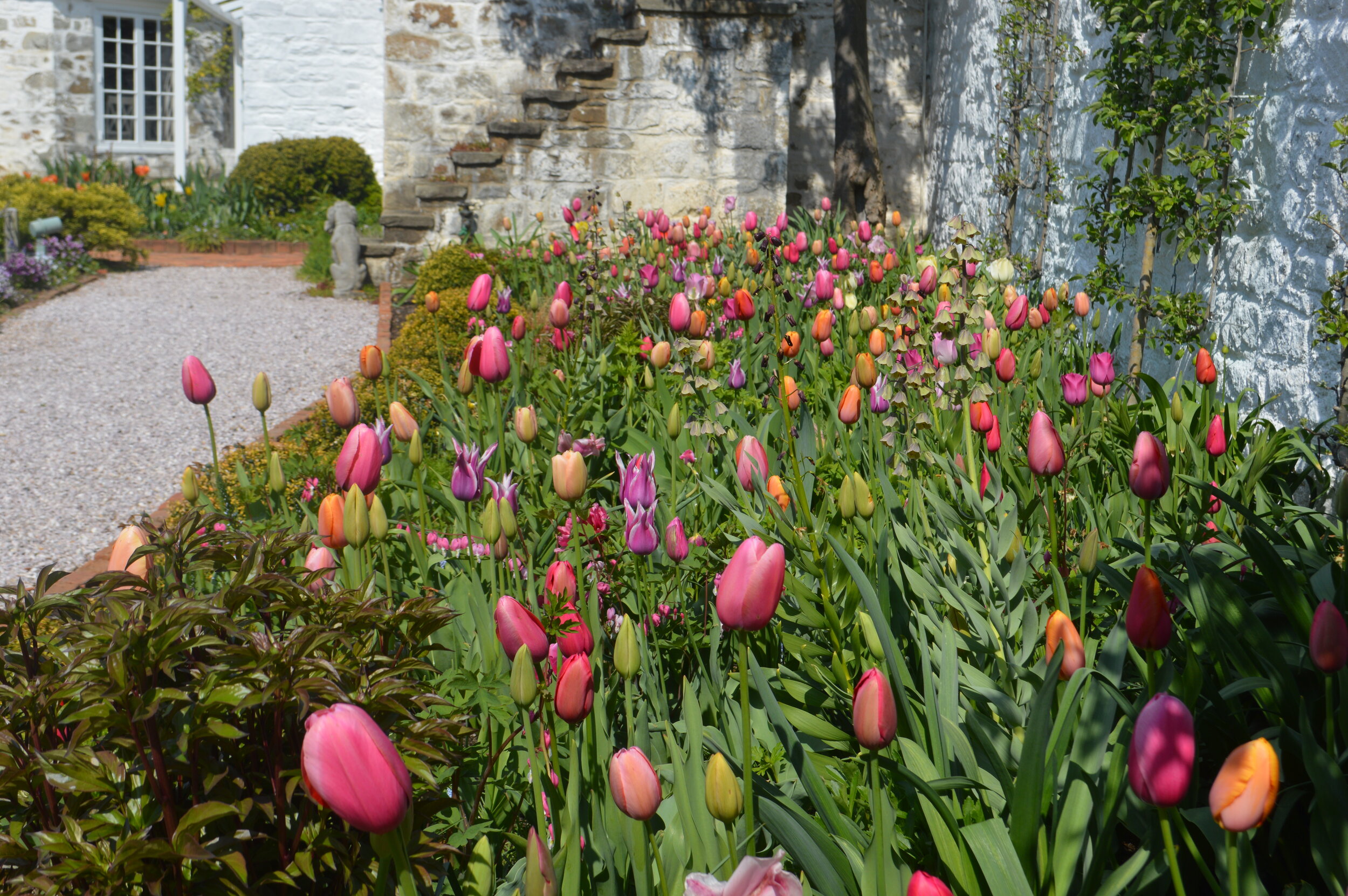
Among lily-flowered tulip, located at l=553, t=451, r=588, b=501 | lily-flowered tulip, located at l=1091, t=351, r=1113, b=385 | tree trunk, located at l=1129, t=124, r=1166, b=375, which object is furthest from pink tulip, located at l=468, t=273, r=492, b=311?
tree trunk, located at l=1129, t=124, r=1166, b=375

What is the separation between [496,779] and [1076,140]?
16.6 ft

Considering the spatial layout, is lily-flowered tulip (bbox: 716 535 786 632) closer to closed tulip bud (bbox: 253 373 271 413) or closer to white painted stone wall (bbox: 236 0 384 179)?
closed tulip bud (bbox: 253 373 271 413)

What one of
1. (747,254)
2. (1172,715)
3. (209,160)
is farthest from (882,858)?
(209,160)

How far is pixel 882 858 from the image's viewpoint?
3.87 feet

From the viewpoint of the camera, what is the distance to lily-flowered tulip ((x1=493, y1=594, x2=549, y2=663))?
4.14 feet

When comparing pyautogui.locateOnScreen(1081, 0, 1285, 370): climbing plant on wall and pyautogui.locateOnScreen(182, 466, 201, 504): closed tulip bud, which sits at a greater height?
pyautogui.locateOnScreen(1081, 0, 1285, 370): climbing plant on wall

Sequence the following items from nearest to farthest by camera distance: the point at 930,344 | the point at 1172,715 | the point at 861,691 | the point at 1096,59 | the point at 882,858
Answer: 1. the point at 1172,715
2. the point at 861,691
3. the point at 882,858
4. the point at 930,344
5. the point at 1096,59

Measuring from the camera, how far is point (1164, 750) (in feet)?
3.17

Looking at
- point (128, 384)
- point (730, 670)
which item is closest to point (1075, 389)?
point (730, 670)

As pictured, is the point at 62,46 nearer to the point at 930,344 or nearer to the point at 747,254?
the point at 747,254

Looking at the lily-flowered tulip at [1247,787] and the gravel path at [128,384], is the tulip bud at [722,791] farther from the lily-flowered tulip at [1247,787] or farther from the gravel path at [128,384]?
the gravel path at [128,384]

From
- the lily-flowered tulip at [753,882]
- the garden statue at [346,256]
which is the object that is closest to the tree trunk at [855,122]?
the garden statue at [346,256]

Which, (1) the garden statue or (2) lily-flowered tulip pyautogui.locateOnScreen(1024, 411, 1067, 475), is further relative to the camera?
(1) the garden statue

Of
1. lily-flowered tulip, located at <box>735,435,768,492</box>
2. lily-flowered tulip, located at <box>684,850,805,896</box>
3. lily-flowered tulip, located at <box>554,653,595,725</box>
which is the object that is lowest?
lily-flowered tulip, located at <box>684,850,805,896</box>
